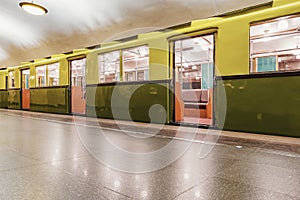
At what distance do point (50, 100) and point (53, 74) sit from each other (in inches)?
51.1

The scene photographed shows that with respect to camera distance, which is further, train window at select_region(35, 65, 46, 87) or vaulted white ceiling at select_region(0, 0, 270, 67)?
train window at select_region(35, 65, 46, 87)

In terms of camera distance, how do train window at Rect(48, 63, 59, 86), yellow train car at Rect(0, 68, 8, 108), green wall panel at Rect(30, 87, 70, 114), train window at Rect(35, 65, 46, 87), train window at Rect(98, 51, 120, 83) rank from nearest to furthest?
1. train window at Rect(98, 51, 120, 83)
2. green wall panel at Rect(30, 87, 70, 114)
3. train window at Rect(48, 63, 59, 86)
4. train window at Rect(35, 65, 46, 87)
5. yellow train car at Rect(0, 68, 8, 108)

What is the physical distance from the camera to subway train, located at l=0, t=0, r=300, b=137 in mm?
4031

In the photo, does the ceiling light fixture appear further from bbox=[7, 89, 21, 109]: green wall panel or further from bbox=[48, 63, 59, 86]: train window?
bbox=[7, 89, 21, 109]: green wall panel

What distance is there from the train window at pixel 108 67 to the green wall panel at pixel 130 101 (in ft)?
1.06

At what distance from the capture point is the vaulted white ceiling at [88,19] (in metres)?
4.97

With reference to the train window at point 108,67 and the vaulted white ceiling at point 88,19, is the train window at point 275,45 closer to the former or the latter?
the vaulted white ceiling at point 88,19

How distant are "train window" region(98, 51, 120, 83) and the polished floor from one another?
361 cm

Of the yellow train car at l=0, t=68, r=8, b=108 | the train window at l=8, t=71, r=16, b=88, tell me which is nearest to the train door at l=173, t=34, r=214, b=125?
the train window at l=8, t=71, r=16, b=88

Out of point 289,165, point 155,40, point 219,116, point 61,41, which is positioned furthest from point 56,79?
point 289,165

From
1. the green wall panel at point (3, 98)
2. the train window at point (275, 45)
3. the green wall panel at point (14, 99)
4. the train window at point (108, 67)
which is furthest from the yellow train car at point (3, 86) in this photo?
the train window at point (275, 45)

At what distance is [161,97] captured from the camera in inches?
227

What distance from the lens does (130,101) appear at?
6430 mm

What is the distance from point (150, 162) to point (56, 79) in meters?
8.62
